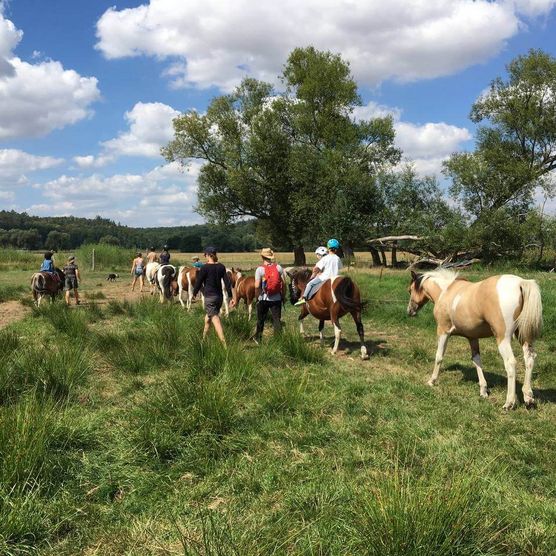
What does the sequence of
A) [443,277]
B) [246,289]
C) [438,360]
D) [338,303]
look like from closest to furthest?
[438,360] → [443,277] → [338,303] → [246,289]

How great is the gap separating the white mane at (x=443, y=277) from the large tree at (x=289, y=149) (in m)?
26.0

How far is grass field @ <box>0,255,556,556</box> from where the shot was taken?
283cm

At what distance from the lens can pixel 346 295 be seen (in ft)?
30.5

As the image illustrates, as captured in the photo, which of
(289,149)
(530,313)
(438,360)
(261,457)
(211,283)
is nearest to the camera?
(261,457)

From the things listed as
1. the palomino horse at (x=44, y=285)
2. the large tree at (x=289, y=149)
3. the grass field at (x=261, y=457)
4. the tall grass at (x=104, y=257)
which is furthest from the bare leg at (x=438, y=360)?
the tall grass at (x=104, y=257)

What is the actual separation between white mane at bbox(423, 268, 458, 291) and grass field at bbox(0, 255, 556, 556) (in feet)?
5.01

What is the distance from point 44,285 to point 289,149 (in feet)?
83.1

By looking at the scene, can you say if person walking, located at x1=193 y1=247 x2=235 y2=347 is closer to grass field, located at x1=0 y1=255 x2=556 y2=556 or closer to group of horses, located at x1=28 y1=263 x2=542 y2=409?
grass field, located at x1=0 y1=255 x2=556 y2=556

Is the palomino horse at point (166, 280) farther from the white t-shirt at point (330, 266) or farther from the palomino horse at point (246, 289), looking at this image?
the white t-shirt at point (330, 266)

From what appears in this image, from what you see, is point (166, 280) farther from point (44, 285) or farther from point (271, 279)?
point (271, 279)

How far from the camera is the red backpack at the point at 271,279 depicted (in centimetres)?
930

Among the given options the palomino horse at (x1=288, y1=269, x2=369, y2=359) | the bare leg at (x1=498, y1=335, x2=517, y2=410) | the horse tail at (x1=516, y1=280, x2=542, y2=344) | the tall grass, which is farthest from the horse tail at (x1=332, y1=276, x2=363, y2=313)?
the tall grass

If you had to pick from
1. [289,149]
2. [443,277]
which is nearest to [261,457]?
[443,277]

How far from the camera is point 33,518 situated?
3168mm
